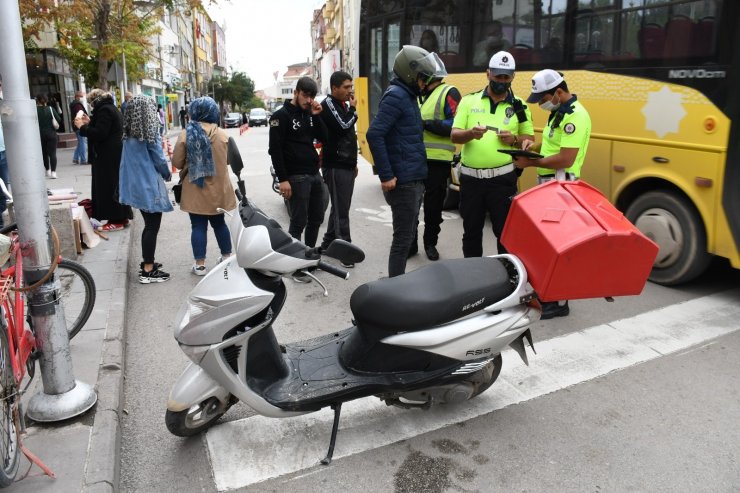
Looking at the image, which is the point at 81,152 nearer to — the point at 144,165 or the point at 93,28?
the point at 93,28

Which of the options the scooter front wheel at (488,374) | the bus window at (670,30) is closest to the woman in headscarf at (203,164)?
the scooter front wheel at (488,374)

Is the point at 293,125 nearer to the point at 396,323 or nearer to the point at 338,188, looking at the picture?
the point at 338,188

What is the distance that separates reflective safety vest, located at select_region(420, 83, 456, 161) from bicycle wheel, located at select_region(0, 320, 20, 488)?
13.6 feet

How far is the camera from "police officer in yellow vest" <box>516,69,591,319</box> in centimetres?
472

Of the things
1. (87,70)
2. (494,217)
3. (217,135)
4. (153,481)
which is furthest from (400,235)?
(87,70)

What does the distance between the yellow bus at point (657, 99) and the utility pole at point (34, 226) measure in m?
4.89

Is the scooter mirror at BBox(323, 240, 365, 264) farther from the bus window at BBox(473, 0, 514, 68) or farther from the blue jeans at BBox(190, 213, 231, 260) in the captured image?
the bus window at BBox(473, 0, 514, 68)

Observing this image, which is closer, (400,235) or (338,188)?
(400,235)

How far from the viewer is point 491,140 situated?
16.3 feet

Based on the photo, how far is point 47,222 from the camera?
297 cm

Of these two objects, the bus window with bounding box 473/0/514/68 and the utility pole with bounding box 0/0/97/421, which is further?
the bus window with bounding box 473/0/514/68

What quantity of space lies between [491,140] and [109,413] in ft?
11.6

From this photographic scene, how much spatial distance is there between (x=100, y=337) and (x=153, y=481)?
5.83 feet

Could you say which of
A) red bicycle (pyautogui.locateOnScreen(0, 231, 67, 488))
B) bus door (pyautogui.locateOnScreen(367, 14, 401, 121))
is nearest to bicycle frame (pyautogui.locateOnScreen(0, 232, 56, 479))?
red bicycle (pyautogui.locateOnScreen(0, 231, 67, 488))
